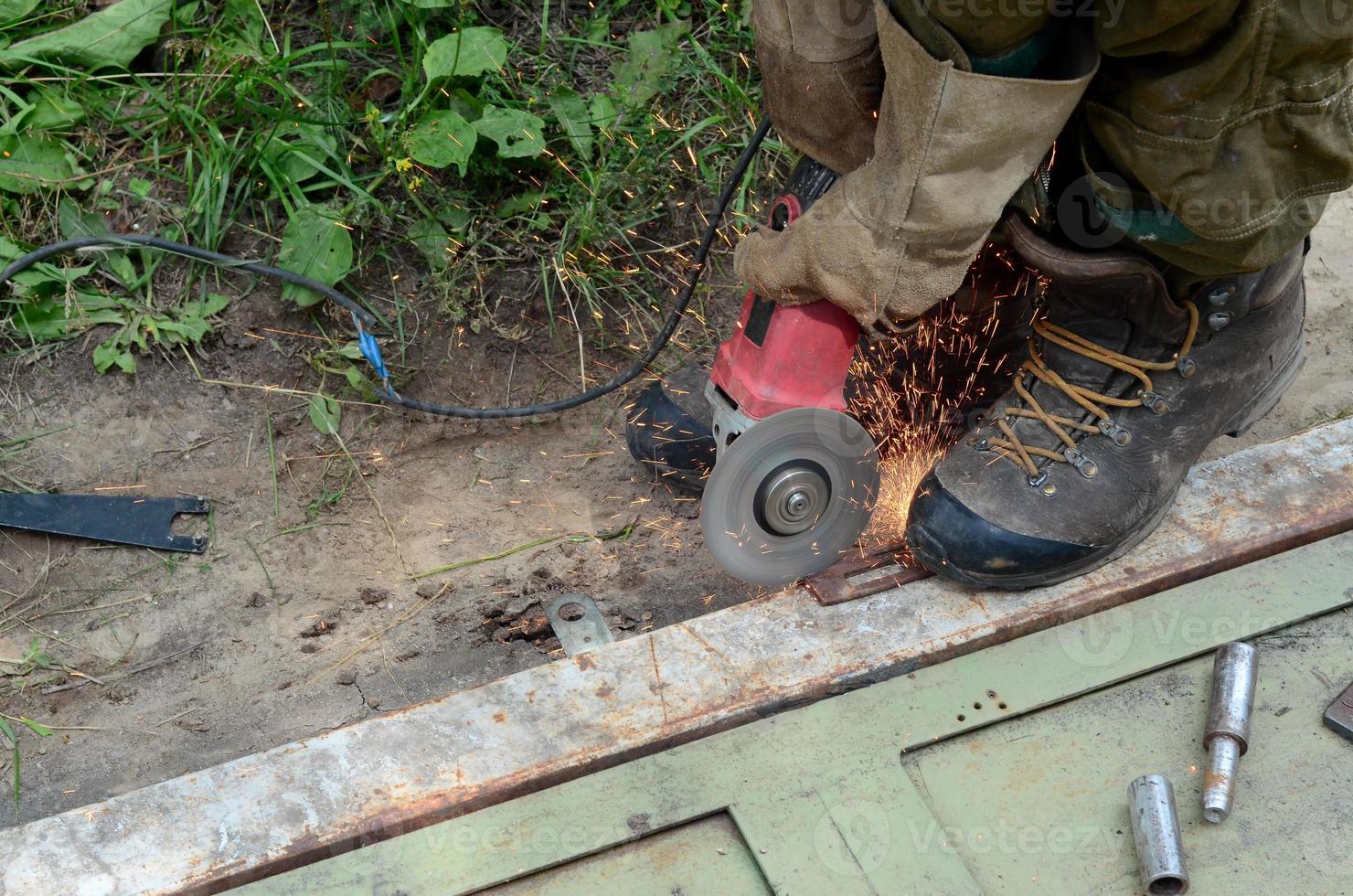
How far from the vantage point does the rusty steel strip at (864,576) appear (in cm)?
205

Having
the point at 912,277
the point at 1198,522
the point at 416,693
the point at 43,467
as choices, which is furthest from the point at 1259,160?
the point at 43,467

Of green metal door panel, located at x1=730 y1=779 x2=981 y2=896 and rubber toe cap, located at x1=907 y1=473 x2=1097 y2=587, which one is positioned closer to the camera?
green metal door panel, located at x1=730 y1=779 x2=981 y2=896

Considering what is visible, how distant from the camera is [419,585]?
7.90 ft

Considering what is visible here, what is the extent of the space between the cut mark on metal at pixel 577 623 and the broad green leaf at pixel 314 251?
3.29 feet

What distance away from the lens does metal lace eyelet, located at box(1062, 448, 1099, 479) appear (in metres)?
2.07

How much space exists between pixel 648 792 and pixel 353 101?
6.23 feet

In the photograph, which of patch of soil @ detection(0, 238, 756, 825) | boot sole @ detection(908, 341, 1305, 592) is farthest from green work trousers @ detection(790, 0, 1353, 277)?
patch of soil @ detection(0, 238, 756, 825)

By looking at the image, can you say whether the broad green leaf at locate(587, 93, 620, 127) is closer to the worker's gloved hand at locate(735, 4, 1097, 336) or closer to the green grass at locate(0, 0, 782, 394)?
the green grass at locate(0, 0, 782, 394)

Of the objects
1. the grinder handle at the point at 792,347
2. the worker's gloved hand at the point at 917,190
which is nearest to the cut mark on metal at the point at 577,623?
the grinder handle at the point at 792,347

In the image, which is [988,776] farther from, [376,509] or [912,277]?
[376,509]

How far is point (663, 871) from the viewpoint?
1.72m

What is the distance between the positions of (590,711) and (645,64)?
5.72 ft

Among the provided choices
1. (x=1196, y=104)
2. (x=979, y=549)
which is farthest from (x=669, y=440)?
(x=1196, y=104)

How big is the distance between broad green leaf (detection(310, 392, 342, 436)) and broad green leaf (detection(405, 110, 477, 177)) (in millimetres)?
570
